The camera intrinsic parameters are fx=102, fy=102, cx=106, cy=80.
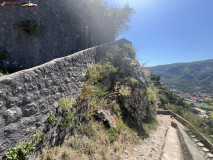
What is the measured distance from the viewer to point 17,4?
19.1 ft

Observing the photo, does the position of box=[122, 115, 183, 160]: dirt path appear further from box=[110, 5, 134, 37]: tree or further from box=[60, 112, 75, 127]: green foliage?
box=[110, 5, 134, 37]: tree

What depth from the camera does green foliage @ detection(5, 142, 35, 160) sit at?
1.85 m

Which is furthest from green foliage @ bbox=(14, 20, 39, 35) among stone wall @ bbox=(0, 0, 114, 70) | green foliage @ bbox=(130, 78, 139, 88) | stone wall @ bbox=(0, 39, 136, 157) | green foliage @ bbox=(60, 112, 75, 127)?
green foliage @ bbox=(130, 78, 139, 88)

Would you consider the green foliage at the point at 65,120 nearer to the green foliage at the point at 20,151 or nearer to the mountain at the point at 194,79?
the green foliage at the point at 20,151

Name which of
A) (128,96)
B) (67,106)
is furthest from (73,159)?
(128,96)

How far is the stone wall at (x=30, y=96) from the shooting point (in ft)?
6.03

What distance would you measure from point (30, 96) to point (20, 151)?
1.07m

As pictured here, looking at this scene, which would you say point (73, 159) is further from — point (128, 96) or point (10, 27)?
point (10, 27)

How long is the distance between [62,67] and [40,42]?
4.97 metres

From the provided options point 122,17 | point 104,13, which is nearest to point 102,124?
point 104,13

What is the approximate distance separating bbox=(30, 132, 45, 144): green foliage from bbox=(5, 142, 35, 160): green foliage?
10 cm

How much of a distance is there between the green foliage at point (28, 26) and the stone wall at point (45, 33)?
17 centimetres

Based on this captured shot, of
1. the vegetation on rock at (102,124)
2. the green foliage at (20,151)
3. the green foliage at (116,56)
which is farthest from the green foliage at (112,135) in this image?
the green foliage at (116,56)

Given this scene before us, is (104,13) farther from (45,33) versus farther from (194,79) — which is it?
(194,79)
